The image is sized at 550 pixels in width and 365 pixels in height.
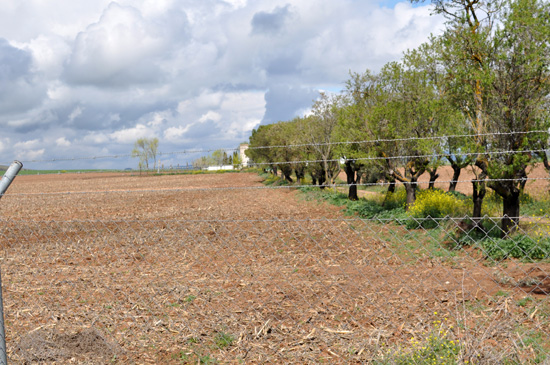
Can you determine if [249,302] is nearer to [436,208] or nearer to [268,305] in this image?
[268,305]

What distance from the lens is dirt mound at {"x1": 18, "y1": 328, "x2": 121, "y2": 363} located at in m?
5.61

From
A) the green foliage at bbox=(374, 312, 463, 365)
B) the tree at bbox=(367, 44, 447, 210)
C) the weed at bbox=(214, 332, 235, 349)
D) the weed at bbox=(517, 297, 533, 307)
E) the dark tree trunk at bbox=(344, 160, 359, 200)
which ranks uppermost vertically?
the tree at bbox=(367, 44, 447, 210)

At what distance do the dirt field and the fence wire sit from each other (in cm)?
3

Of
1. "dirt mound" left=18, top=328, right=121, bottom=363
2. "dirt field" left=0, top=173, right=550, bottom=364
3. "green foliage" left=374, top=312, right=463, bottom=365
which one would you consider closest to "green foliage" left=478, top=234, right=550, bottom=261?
"dirt field" left=0, top=173, right=550, bottom=364

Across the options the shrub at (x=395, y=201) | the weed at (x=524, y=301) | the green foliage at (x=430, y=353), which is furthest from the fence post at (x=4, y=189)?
the shrub at (x=395, y=201)

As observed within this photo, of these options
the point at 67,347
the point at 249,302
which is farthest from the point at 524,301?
the point at 67,347

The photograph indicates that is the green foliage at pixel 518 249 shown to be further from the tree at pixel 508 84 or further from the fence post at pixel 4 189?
the fence post at pixel 4 189

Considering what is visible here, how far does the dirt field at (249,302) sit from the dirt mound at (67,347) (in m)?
0.02

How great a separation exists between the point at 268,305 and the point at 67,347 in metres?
2.90

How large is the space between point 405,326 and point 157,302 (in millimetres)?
3862

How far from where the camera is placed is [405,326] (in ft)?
20.6

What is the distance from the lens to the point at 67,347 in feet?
19.2

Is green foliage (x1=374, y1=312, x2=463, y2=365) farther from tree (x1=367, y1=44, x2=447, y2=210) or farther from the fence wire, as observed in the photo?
tree (x1=367, y1=44, x2=447, y2=210)

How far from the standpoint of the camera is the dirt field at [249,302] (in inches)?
224
